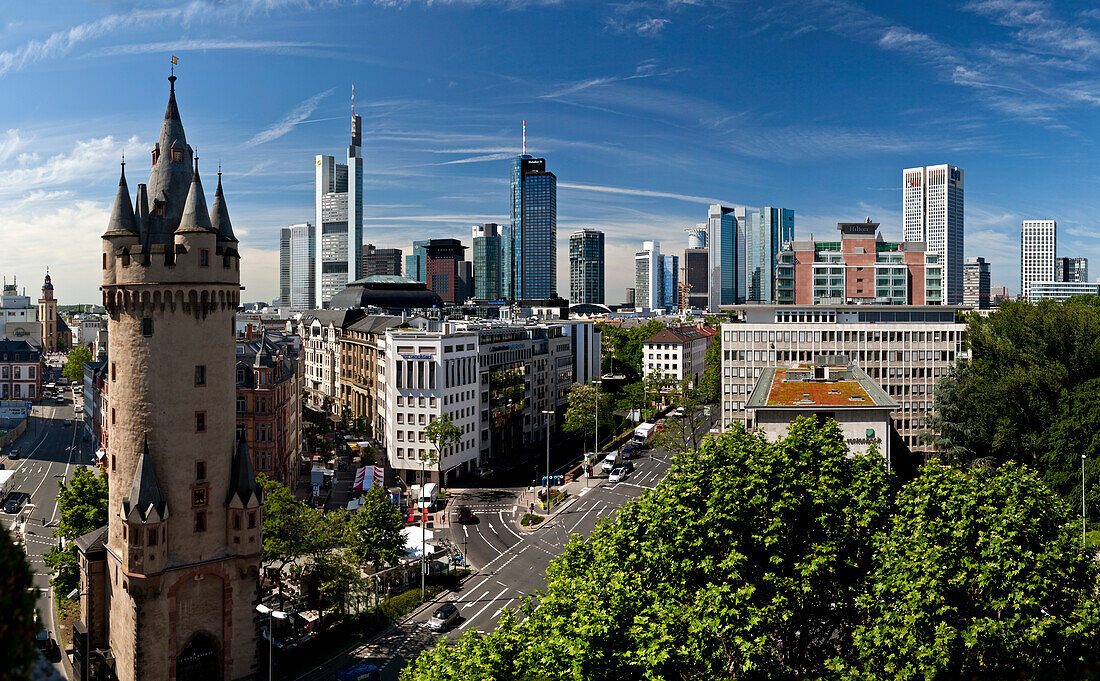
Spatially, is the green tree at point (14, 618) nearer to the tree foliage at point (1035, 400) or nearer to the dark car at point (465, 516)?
the dark car at point (465, 516)

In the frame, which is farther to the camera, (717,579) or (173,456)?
(173,456)

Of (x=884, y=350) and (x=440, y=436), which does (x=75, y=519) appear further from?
(x=884, y=350)

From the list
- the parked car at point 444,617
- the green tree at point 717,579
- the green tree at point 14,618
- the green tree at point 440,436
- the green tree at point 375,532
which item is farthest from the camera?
the green tree at point 440,436

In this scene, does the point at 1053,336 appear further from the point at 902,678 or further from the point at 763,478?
the point at 902,678

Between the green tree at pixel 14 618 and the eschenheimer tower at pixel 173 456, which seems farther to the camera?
the eschenheimer tower at pixel 173 456

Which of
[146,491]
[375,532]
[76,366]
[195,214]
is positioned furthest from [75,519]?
[76,366]

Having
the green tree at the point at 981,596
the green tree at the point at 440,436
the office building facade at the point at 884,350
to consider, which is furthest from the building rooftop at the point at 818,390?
the green tree at the point at 440,436

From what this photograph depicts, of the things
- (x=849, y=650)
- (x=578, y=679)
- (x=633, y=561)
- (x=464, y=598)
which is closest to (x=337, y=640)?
(x=464, y=598)
